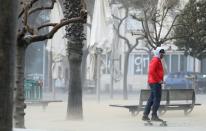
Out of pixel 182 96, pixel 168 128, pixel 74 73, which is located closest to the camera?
pixel 168 128

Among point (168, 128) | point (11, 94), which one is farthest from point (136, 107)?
point (11, 94)

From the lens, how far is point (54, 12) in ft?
88.6

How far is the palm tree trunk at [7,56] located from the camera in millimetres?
4875

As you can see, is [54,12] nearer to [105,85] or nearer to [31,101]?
[31,101]

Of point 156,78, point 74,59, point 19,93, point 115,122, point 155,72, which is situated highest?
point 74,59

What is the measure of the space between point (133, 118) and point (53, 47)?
9.71 m

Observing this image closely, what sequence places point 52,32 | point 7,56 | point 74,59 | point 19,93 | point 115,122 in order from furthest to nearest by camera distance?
point 74,59, point 115,122, point 19,93, point 52,32, point 7,56

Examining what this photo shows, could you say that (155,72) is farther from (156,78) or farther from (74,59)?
(74,59)

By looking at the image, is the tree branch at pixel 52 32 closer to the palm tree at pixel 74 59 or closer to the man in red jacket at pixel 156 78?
the man in red jacket at pixel 156 78

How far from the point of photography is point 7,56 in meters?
4.92

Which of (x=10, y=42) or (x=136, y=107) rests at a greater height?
(x=10, y=42)

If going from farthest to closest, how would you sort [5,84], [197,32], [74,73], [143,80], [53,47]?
[143,80] → [53,47] → [197,32] → [74,73] → [5,84]

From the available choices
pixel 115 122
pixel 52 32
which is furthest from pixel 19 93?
pixel 115 122

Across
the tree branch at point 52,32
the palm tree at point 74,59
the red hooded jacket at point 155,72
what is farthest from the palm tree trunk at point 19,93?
the palm tree at point 74,59
